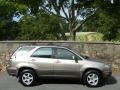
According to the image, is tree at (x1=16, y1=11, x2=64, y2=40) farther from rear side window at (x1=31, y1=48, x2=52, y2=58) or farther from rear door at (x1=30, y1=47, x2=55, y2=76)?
rear door at (x1=30, y1=47, x2=55, y2=76)

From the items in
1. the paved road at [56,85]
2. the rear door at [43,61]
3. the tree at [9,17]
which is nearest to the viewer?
the paved road at [56,85]

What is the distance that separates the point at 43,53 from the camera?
13688 mm

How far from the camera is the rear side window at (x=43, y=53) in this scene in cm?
1362

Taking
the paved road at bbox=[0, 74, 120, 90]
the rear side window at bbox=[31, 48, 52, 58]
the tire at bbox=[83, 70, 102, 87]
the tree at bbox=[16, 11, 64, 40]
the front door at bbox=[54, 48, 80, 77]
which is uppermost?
the tree at bbox=[16, 11, 64, 40]

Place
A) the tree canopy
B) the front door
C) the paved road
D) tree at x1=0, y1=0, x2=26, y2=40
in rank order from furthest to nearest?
the tree canopy → tree at x1=0, y1=0, x2=26, y2=40 → the front door → the paved road

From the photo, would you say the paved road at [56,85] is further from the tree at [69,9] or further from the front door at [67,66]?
the tree at [69,9]

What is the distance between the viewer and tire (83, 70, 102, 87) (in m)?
13.3

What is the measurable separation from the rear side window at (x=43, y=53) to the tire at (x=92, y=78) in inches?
65.4

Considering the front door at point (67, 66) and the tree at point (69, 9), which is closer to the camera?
the front door at point (67, 66)

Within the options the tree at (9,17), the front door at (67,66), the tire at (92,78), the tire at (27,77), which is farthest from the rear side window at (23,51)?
the tree at (9,17)

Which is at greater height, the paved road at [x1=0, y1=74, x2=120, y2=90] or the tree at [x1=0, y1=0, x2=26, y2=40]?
the tree at [x1=0, y1=0, x2=26, y2=40]

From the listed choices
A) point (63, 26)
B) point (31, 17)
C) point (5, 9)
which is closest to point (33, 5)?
point (31, 17)

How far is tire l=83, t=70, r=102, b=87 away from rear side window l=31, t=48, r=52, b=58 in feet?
5.45

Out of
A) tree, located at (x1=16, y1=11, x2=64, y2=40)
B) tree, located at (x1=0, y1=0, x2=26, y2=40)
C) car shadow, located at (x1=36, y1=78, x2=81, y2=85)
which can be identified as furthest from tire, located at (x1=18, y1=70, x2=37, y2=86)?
tree, located at (x1=16, y1=11, x2=64, y2=40)
